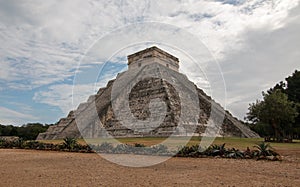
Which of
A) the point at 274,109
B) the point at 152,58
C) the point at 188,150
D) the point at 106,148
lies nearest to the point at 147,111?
the point at 152,58

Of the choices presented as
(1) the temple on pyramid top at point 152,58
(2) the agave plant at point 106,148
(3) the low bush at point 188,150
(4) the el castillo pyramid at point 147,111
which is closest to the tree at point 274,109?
(4) the el castillo pyramid at point 147,111

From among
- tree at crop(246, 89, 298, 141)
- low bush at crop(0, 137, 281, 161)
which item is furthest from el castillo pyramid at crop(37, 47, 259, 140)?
low bush at crop(0, 137, 281, 161)

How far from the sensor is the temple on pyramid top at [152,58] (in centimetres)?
3594

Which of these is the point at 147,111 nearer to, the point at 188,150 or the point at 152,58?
the point at 152,58

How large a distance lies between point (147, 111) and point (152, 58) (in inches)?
405

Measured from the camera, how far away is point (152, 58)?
35.8m

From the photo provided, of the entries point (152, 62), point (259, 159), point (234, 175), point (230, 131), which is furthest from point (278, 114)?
point (234, 175)

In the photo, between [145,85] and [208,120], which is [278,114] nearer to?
[208,120]

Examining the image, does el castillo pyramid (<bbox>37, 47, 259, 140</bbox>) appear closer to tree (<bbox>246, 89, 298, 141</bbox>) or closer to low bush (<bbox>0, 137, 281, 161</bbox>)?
tree (<bbox>246, 89, 298, 141</bbox>)

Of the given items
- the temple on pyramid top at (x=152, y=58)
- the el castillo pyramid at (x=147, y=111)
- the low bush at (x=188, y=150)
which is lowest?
the low bush at (x=188, y=150)

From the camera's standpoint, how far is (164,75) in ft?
108

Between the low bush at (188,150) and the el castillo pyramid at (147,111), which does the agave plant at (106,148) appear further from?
the el castillo pyramid at (147,111)

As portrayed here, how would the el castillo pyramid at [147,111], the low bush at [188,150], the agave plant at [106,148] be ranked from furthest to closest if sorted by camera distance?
the el castillo pyramid at [147,111], the agave plant at [106,148], the low bush at [188,150]

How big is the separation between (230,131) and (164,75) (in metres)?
9.43
